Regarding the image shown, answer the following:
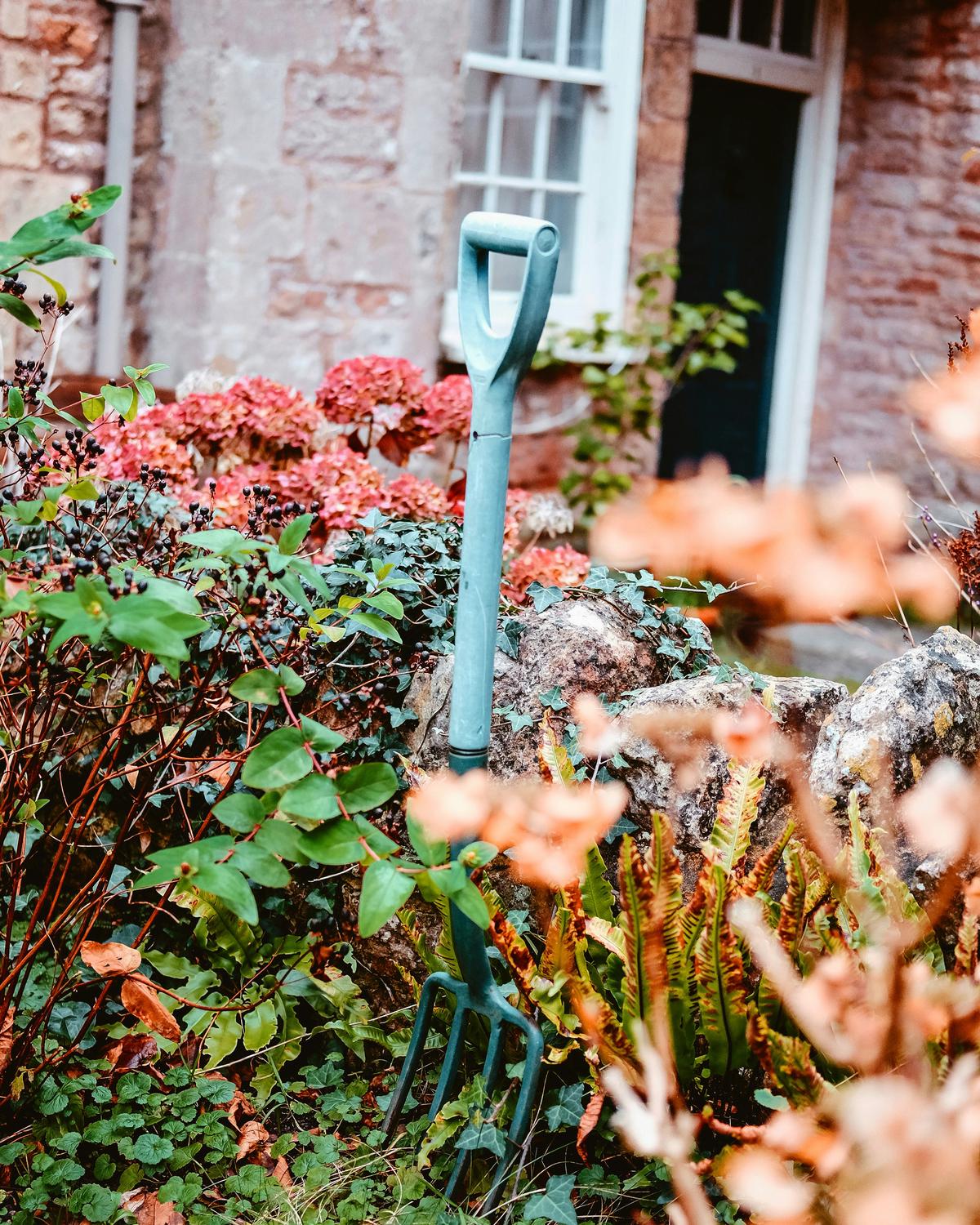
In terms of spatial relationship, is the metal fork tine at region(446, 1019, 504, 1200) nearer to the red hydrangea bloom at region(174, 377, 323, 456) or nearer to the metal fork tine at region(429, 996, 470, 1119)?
the metal fork tine at region(429, 996, 470, 1119)

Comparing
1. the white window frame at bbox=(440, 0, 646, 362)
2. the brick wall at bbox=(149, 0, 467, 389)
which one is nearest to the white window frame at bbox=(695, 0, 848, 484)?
the white window frame at bbox=(440, 0, 646, 362)

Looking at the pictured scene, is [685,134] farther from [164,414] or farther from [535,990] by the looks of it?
[535,990]

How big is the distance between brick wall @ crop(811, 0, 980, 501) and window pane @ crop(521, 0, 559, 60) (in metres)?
1.86

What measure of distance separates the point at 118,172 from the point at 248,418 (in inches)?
74.2

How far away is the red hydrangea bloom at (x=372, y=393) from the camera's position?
3412 millimetres

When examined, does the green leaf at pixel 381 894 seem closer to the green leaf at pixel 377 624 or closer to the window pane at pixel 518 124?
the green leaf at pixel 377 624

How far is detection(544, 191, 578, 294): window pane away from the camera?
613cm

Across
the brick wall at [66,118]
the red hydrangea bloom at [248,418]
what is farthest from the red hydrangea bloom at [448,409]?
the brick wall at [66,118]

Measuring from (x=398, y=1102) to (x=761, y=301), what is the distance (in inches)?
232

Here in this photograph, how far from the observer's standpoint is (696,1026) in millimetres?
1955

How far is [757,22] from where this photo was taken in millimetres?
6625

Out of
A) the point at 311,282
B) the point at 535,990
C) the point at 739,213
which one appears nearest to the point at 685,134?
the point at 739,213

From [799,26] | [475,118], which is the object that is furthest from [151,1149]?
[799,26]

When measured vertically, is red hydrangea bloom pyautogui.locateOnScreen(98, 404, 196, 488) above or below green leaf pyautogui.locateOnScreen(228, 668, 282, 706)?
above
